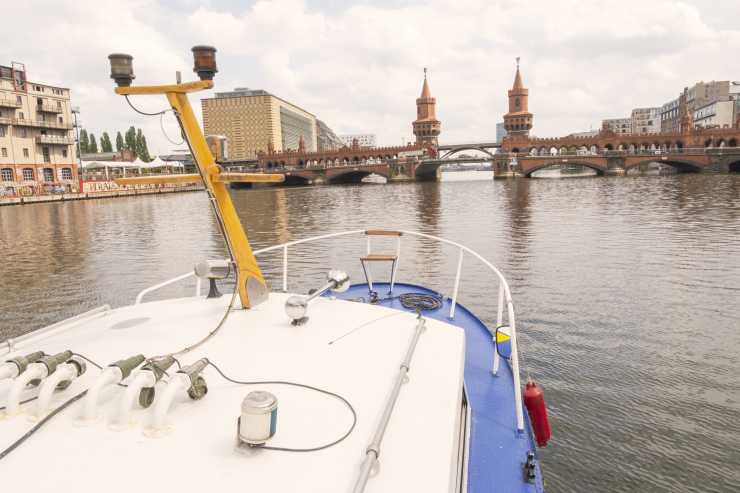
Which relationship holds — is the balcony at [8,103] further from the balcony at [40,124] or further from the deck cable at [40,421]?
the deck cable at [40,421]

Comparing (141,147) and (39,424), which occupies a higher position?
(141,147)

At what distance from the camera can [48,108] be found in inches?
2869

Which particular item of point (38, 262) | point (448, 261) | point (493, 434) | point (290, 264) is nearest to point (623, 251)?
point (448, 261)

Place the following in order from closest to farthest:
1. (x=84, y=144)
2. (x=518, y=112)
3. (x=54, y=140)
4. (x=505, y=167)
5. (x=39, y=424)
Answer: (x=39, y=424) < (x=54, y=140) < (x=505, y=167) < (x=84, y=144) < (x=518, y=112)

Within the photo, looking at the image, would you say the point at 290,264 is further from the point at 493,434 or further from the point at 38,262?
the point at 493,434

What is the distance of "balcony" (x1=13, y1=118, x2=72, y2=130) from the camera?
67375 millimetres

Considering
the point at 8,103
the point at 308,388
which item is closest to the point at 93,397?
the point at 308,388

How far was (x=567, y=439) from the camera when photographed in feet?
21.0

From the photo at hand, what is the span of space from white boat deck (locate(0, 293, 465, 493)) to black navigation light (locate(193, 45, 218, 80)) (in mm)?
2538

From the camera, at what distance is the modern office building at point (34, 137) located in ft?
219

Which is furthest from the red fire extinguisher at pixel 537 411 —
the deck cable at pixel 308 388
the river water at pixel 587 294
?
the deck cable at pixel 308 388

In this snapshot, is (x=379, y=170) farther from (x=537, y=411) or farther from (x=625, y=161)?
(x=537, y=411)

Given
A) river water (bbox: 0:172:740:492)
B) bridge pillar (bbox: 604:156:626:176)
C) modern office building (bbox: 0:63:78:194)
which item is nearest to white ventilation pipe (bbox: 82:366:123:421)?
river water (bbox: 0:172:740:492)

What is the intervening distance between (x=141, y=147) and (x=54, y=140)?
53946mm
